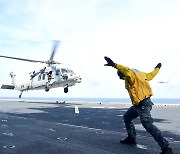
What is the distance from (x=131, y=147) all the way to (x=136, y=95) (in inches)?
64.1

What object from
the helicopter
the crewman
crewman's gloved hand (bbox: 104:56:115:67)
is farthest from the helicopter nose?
crewman's gloved hand (bbox: 104:56:115:67)

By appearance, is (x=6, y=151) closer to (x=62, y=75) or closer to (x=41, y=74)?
(x=62, y=75)

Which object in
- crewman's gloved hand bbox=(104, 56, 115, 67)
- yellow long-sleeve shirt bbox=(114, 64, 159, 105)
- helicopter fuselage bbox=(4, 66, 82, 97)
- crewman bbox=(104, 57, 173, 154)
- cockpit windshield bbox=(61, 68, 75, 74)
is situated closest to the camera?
crewman's gloved hand bbox=(104, 56, 115, 67)

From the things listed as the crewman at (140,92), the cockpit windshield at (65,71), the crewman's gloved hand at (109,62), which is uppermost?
the cockpit windshield at (65,71)

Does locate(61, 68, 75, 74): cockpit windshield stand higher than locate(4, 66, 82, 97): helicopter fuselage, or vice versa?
locate(61, 68, 75, 74): cockpit windshield

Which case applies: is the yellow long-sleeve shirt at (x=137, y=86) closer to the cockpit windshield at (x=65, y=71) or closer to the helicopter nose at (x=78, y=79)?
the helicopter nose at (x=78, y=79)

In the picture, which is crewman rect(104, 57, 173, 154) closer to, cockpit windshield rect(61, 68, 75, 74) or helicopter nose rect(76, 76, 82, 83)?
helicopter nose rect(76, 76, 82, 83)

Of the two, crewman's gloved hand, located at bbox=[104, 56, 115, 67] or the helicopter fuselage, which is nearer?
crewman's gloved hand, located at bbox=[104, 56, 115, 67]

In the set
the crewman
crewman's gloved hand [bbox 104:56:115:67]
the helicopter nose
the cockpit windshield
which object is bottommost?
the crewman

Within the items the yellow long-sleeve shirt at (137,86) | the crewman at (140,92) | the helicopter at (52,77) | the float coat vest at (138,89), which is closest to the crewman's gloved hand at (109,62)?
the crewman at (140,92)

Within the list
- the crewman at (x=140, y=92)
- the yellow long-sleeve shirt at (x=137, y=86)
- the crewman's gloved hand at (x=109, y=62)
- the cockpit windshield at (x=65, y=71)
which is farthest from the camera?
the cockpit windshield at (x=65, y=71)

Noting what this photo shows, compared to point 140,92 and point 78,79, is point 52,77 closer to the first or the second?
point 78,79

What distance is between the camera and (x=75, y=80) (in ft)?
136

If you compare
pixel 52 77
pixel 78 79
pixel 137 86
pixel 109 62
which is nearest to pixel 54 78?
pixel 52 77
